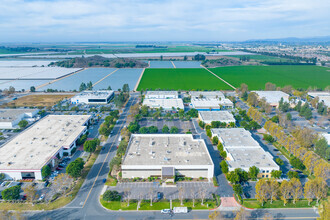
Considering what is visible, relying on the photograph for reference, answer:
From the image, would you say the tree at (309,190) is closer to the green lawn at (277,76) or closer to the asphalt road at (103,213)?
the asphalt road at (103,213)

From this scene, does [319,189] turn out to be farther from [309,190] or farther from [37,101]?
[37,101]

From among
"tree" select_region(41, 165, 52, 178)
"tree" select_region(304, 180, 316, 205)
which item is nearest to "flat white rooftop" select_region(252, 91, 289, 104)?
"tree" select_region(304, 180, 316, 205)

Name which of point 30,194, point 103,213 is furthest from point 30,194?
point 103,213

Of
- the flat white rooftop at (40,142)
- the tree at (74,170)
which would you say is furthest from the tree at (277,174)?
the flat white rooftop at (40,142)

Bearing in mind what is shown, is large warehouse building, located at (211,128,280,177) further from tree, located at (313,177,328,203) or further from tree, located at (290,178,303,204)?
tree, located at (313,177,328,203)

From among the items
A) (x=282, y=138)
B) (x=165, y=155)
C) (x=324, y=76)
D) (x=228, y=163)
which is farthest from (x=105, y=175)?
(x=324, y=76)

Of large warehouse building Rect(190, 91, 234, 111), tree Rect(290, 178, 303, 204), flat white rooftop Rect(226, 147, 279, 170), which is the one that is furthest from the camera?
large warehouse building Rect(190, 91, 234, 111)

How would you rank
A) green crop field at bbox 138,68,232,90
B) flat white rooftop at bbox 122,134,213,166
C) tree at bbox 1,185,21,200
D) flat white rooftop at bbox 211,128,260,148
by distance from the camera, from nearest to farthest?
1. tree at bbox 1,185,21,200
2. flat white rooftop at bbox 122,134,213,166
3. flat white rooftop at bbox 211,128,260,148
4. green crop field at bbox 138,68,232,90
